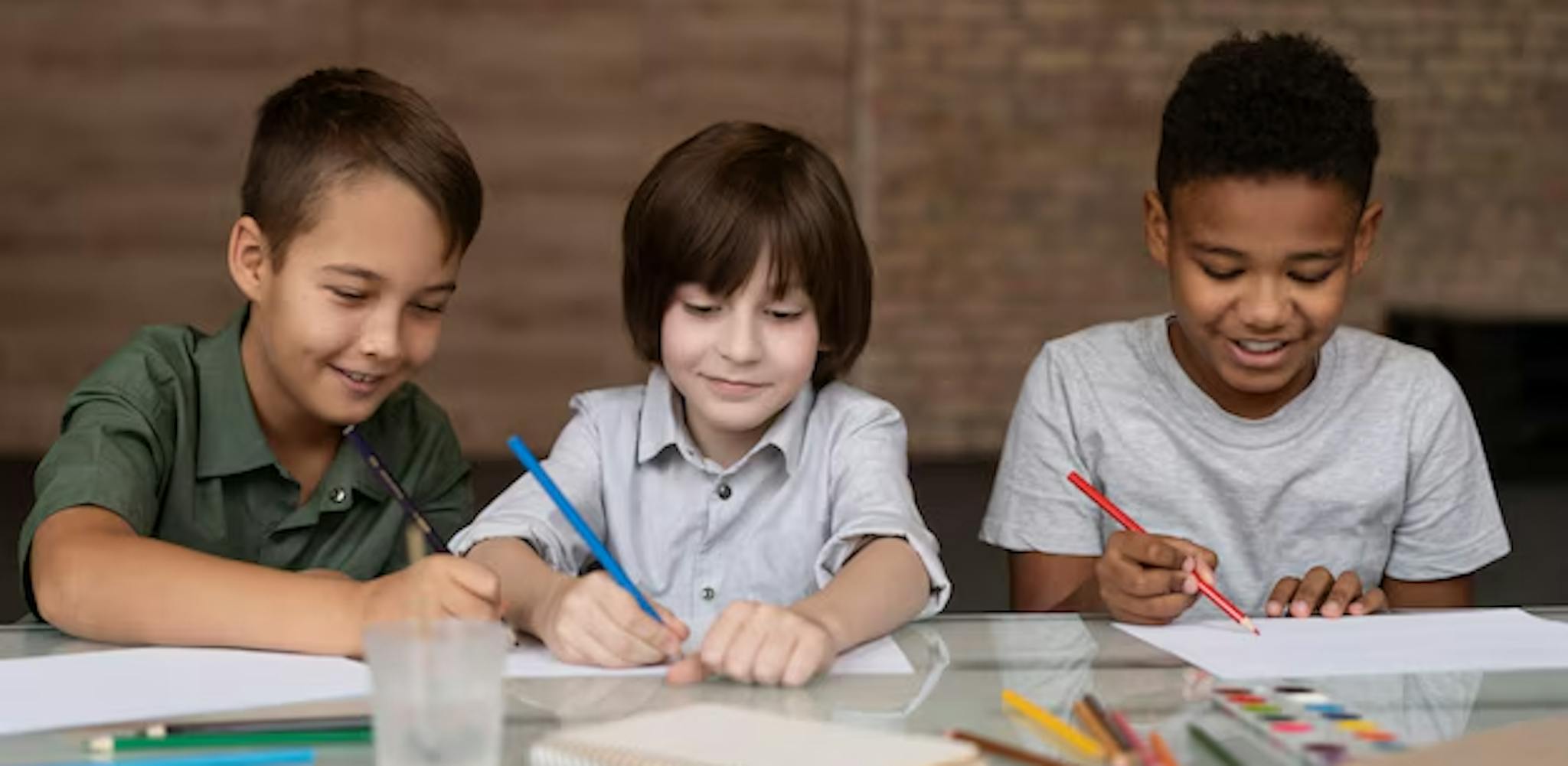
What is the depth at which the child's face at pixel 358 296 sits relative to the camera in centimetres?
147

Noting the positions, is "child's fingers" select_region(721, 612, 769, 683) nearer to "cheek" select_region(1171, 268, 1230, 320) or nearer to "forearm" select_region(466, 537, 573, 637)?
"forearm" select_region(466, 537, 573, 637)

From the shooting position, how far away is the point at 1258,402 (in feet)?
5.52

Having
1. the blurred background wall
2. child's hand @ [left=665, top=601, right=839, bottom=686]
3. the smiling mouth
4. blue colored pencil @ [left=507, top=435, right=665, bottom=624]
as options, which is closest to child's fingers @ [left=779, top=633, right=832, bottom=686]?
child's hand @ [left=665, top=601, right=839, bottom=686]

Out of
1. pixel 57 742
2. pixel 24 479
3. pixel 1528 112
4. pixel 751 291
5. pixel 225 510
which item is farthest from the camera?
pixel 1528 112

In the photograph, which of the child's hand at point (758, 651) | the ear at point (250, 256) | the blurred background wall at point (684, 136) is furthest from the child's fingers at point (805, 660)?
the blurred background wall at point (684, 136)

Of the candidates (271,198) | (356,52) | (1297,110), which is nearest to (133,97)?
(356,52)

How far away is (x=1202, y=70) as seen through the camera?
1629 mm

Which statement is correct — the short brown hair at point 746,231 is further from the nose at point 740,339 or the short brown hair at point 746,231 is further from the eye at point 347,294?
the eye at point 347,294

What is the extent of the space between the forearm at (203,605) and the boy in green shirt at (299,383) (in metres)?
0.03

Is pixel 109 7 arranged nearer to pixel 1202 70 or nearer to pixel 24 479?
pixel 24 479

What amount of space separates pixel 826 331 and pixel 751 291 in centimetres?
8

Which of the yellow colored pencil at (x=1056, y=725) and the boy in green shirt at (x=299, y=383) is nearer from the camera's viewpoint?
the yellow colored pencil at (x=1056, y=725)

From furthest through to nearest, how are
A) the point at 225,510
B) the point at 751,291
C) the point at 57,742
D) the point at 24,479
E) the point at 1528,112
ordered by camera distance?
1. the point at 1528,112
2. the point at 24,479
3. the point at 225,510
4. the point at 751,291
5. the point at 57,742

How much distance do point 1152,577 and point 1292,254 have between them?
0.36m
